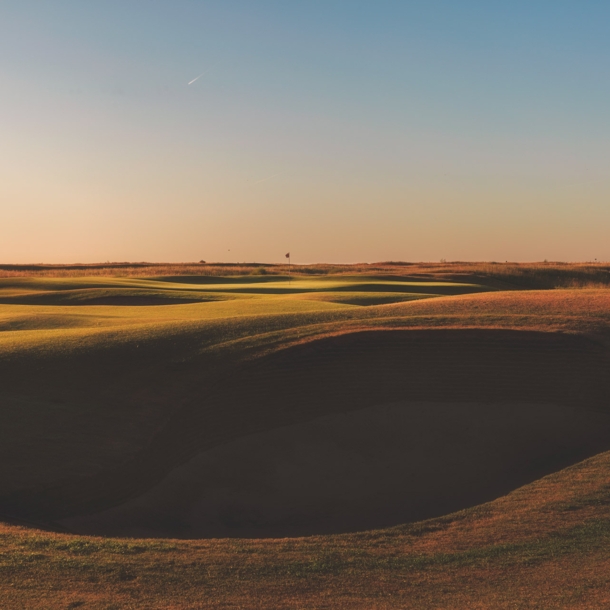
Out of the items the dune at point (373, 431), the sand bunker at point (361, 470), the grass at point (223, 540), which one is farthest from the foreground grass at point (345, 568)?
the dune at point (373, 431)

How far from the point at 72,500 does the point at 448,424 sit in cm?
822

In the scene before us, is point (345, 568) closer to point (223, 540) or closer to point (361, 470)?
point (223, 540)

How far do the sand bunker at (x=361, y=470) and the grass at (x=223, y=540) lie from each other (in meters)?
0.75

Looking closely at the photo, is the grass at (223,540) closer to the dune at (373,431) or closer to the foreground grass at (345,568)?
the foreground grass at (345,568)

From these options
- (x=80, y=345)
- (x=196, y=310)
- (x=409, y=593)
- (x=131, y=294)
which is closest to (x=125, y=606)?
(x=409, y=593)

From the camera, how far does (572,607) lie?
8.45 meters

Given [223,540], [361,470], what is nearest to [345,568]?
[223,540]

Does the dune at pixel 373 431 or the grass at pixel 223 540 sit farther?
the dune at pixel 373 431

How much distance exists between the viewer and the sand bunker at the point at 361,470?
13156mm

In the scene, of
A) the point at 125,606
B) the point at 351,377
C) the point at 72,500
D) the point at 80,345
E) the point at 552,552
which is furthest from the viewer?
the point at 80,345

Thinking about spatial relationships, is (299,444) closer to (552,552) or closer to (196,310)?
(552,552)

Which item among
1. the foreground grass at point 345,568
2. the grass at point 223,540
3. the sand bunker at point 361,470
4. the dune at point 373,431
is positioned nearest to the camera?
the foreground grass at point 345,568

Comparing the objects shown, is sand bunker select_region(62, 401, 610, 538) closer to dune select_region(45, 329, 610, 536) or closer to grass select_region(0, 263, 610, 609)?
dune select_region(45, 329, 610, 536)

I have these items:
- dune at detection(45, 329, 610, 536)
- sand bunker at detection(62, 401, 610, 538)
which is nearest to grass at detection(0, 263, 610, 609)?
dune at detection(45, 329, 610, 536)
